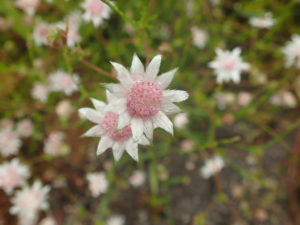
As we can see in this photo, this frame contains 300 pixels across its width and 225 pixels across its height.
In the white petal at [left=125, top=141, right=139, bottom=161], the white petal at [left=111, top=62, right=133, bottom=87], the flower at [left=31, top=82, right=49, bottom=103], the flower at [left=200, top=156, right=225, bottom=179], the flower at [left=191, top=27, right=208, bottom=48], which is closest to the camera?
the white petal at [left=111, top=62, right=133, bottom=87]

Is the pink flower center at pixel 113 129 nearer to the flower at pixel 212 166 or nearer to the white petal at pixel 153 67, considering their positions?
the white petal at pixel 153 67

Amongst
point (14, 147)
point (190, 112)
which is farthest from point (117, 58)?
point (14, 147)

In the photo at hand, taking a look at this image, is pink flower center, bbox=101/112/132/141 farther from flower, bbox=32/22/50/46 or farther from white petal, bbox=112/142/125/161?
flower, bbox=32/22/50/46

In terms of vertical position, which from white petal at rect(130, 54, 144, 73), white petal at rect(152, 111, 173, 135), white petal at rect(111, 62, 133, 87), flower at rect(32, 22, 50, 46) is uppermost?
flower at rect(32, 22, 50, 46)

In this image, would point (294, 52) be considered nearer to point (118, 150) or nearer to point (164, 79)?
point (164, 79)

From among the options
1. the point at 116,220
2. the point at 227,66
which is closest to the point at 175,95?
the point at 227,66

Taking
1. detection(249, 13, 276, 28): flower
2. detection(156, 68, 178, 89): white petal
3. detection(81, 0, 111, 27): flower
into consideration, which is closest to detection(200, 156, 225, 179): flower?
detection(249, 13, 276, 28): flower

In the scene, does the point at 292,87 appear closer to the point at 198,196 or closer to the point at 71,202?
the point at 198,196

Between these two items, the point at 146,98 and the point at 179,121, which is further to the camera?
the point at 179,121
